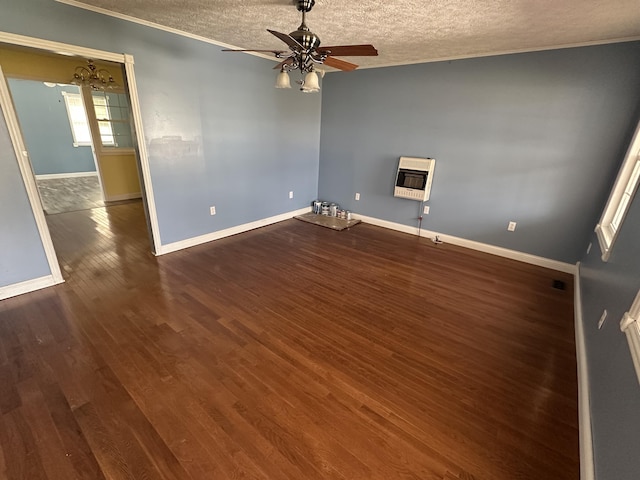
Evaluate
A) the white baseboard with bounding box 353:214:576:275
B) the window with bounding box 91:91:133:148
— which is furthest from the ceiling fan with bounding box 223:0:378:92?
the window with bounding box 91:91:133:148

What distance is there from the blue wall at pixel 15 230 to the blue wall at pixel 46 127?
5829mm

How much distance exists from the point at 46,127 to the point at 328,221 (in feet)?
24.2

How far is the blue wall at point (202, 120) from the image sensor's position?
2576 mm

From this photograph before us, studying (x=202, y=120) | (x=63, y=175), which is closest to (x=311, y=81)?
(x=202, y=120)

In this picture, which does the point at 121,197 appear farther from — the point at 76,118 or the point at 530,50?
the point at 530,50

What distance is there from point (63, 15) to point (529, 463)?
4.43 metres

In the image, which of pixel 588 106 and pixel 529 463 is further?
pixel 588 106

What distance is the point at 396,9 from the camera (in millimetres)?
2283

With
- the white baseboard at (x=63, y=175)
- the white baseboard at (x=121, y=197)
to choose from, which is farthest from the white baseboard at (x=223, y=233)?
the white baseboard at (x=63, y=175)

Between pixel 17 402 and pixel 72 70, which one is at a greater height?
pixel 72 70

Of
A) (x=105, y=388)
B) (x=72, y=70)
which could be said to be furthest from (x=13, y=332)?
(x=72, y=70)

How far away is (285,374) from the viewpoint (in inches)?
73.7

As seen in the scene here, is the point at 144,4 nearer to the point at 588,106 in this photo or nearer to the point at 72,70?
the point at 72,70

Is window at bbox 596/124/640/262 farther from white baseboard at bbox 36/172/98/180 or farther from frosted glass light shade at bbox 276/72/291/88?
white baseboard at bbox 36/172/98/180
